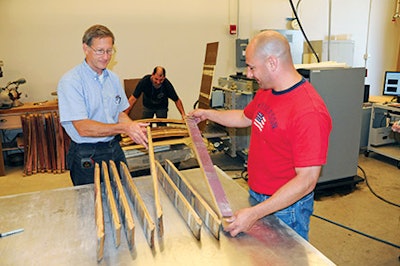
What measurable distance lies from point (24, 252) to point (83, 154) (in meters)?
0.81

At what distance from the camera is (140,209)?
1.23m

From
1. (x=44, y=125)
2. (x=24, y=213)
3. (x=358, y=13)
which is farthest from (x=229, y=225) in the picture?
(x=358, y=13)

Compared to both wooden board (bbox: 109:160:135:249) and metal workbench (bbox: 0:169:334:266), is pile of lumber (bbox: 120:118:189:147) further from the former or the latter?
metal workbench (bbox: 0:169:334:266)

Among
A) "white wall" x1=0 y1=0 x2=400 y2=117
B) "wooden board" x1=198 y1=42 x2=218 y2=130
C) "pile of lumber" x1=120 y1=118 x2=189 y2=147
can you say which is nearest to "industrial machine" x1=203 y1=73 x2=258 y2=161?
"wooden board" x1=198 y1=42 x2=218 y2=130

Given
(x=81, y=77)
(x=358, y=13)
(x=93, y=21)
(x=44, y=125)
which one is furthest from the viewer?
(x=358, y=13)

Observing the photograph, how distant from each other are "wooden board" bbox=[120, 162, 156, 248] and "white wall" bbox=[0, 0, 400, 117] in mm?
3350

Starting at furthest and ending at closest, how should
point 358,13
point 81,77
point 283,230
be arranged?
1. point 358,13
2. point 81,77
3. point 283,230

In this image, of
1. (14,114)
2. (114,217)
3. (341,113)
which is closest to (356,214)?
(341,113)

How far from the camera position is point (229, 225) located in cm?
112

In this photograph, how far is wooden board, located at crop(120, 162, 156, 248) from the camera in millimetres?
1066

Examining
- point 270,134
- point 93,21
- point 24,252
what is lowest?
point 24,252

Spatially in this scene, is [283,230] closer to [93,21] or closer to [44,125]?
[44,125]

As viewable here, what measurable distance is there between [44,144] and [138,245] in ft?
11.2

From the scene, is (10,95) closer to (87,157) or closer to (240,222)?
(87,157)
